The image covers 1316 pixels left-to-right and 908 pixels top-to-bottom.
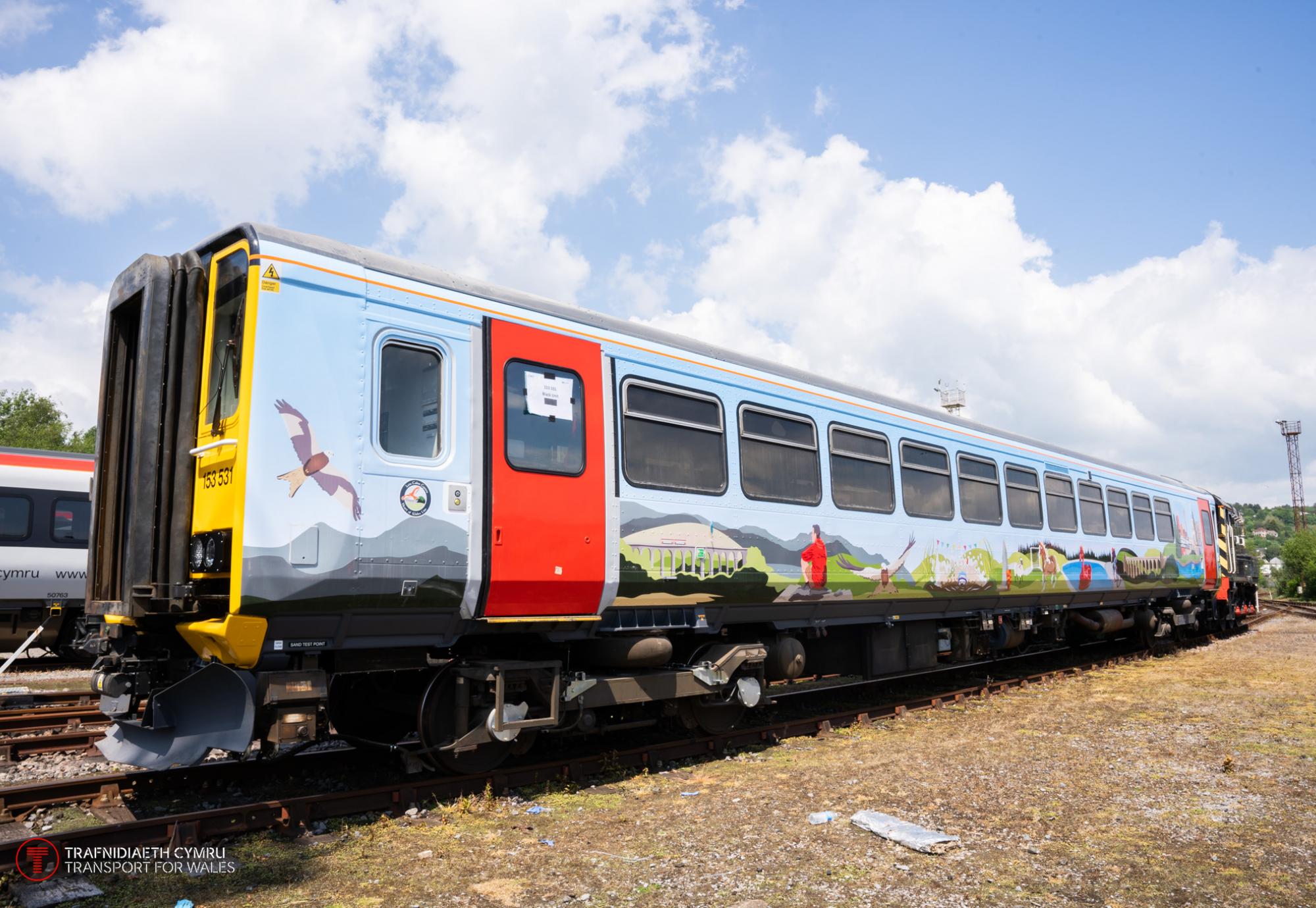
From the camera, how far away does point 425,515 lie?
5918mm

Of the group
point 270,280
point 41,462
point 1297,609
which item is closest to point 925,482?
point 270,280

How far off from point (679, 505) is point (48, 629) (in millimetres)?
12356

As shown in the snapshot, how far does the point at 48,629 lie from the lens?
14664mm

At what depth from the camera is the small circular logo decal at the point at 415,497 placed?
19.2ft

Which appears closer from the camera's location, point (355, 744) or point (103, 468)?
point (103, 468)

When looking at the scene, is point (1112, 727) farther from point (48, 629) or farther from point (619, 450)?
point (48, 629)

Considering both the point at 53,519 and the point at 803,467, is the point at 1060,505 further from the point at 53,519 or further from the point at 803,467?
the point at 53,519

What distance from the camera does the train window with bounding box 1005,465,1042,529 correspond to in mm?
12492

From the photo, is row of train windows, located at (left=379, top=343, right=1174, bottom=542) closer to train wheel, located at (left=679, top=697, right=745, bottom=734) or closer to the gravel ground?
train wheel, located at (left=679, top=697, right=745, bottom=734)

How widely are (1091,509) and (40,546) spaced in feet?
54.4

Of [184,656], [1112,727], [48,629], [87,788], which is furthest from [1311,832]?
[48,629]

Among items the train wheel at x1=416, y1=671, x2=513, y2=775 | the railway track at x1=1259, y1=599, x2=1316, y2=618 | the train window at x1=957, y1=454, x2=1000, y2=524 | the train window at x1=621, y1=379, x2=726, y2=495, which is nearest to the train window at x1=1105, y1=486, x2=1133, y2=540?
the train window at x1=957, y1=454, x2=1000, y2=524

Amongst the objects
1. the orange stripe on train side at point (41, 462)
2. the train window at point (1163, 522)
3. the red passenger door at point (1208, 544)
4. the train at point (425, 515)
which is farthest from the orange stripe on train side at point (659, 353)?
the orange stripe on train side at point (41, 462)

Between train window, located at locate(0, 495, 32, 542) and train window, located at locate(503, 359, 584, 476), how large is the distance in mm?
11816
